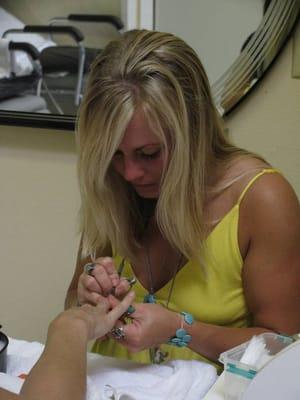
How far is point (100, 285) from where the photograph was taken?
0.90 meters

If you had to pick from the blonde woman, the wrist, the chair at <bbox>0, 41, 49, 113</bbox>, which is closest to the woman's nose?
the blonde woman

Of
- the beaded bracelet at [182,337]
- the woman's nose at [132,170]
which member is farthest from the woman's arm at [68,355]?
the woman's nose at [132,170]

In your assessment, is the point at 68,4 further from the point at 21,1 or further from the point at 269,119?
the point at 269,119

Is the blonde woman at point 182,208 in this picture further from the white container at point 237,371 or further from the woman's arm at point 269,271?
the white container at point 237,371

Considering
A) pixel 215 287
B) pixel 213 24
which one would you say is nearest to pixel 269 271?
pixel 215 287

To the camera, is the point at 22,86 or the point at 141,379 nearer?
the point at 141,379

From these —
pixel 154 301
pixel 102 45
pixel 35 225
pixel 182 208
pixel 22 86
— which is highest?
pixel 102 45

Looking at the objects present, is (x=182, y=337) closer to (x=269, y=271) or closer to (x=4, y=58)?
(x=269, y=271)

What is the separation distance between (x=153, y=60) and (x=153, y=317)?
0.41 metres

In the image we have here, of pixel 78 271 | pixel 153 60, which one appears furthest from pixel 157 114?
pixel 78 271

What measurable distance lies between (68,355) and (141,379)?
0.42 feet

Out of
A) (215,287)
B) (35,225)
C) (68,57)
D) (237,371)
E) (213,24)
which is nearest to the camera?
(237,371)

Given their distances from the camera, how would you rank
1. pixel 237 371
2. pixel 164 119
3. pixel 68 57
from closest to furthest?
pixel 237 371 < pixel 164 119 < pixel 68 57

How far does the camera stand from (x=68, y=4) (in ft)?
4.53
